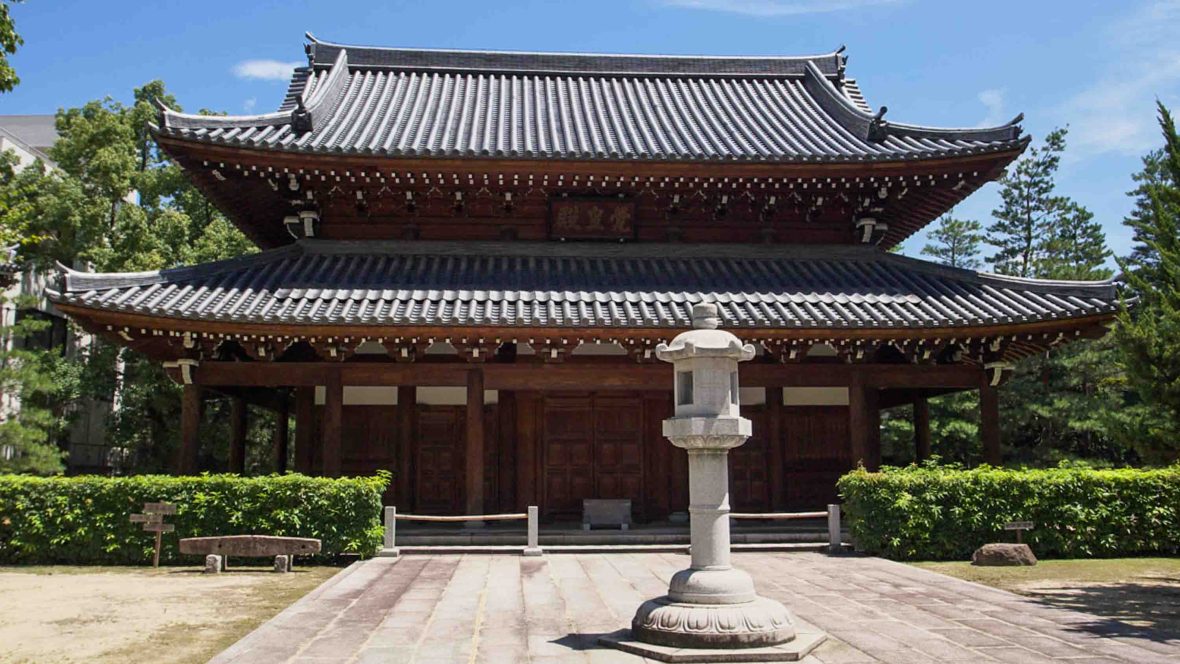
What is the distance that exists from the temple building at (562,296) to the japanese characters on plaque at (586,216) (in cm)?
5

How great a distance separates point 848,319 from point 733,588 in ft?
28.8

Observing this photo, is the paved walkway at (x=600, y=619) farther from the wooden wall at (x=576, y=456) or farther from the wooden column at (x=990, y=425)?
the wooden column at (x=990, y=425)

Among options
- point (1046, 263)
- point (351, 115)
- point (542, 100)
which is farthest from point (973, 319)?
point (1046, 263)

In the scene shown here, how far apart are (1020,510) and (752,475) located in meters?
5.50

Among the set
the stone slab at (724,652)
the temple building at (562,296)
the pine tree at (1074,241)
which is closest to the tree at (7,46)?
the temple building at (562,296)

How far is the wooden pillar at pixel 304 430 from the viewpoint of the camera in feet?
57.5

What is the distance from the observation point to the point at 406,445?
17.3 meters

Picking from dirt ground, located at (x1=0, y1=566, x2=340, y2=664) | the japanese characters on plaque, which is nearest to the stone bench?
dirt ground, located at (x1=0, y1=566, x2=340, y2=664)

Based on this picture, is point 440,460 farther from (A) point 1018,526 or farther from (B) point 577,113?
(A) point 1018,526

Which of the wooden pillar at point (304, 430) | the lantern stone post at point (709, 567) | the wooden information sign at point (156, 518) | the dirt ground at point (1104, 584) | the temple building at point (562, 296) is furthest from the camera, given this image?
the wooden pillar at point (304, 430)

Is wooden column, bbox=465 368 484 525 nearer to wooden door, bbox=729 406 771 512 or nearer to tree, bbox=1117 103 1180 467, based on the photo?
wooden door, bbox=729 406 771 512

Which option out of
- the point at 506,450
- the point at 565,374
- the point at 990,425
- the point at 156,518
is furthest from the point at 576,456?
the point at 990,425

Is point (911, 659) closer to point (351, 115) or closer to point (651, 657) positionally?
point (651, 657)

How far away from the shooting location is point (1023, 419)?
104 ft
